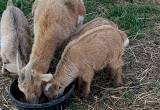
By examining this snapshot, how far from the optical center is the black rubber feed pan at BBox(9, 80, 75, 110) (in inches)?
271

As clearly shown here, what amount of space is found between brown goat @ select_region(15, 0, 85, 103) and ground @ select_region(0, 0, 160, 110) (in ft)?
2.60

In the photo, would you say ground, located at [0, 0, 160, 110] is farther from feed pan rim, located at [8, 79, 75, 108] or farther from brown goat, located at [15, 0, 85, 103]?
brown goat, located at [15, 0, 85, 103]

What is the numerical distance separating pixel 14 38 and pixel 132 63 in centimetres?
230

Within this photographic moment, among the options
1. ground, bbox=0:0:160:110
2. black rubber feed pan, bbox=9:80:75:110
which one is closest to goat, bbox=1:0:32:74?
ground, bbox=0:0:160:110

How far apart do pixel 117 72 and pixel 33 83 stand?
1.70 meters

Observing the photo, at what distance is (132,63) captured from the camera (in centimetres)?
859

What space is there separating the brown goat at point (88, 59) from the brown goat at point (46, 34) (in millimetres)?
272

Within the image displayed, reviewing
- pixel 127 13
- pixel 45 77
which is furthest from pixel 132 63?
pixel 45 77

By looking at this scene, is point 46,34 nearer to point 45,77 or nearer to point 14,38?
point 14,38

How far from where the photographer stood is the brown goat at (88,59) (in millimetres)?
7328

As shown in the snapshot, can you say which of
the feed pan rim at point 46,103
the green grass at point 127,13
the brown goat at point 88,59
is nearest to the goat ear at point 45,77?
the brown goat at point 88,59

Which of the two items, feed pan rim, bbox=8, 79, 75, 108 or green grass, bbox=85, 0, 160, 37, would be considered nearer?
feed pan rim, bbox=8, 79, 75, 108

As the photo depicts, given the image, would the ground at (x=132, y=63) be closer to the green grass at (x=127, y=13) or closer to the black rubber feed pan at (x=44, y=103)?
the green grass at (x=127, y=13)

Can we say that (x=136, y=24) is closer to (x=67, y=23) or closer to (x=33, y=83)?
(x=67, y=23)
